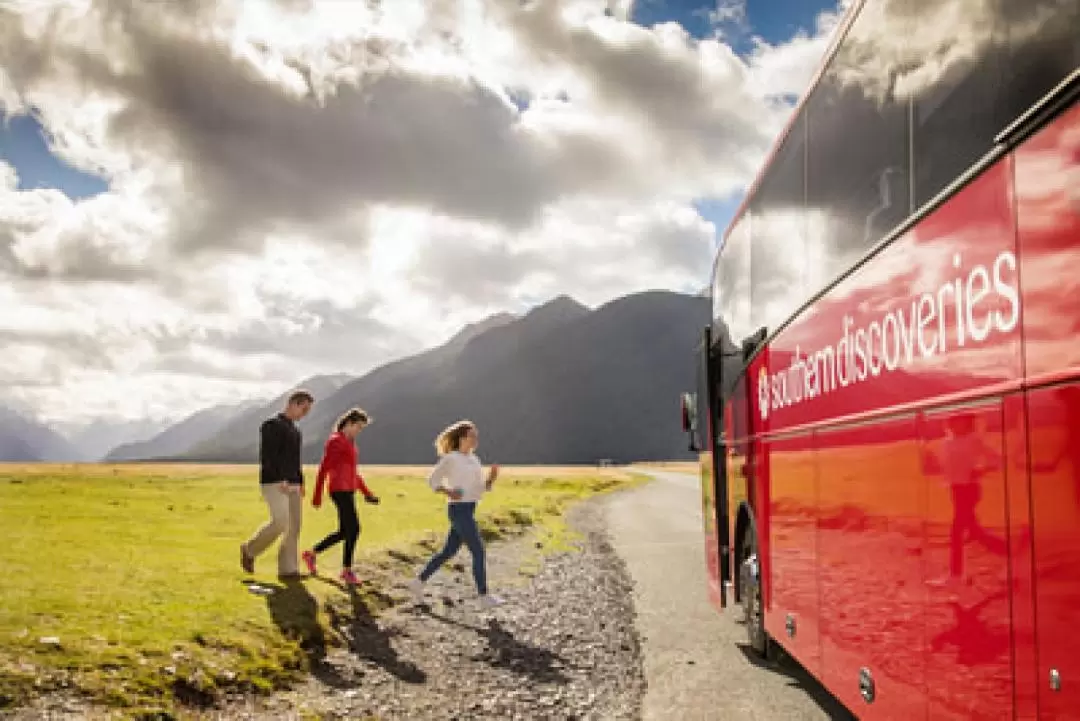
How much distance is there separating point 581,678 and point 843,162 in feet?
16.8

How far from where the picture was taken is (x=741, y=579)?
368 inches

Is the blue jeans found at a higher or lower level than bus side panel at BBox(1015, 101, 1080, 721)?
lower

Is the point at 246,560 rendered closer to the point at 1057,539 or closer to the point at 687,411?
the point at 687,411

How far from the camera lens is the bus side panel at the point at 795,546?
6395mm

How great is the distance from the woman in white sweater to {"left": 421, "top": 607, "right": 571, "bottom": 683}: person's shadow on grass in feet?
3.60

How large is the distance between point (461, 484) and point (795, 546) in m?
5.19

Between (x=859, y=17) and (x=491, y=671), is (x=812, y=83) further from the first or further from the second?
(x=491, y=671)

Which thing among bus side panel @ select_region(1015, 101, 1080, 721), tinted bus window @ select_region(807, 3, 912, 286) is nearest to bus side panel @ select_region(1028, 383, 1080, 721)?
bus side panel @ select_region(1015, 101, 1080, 721)

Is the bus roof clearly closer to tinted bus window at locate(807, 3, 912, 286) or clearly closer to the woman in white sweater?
tinted bus window at locate(807, 3, 912, 286)

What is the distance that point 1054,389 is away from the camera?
3203mm

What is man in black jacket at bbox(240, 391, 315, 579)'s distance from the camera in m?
10.9

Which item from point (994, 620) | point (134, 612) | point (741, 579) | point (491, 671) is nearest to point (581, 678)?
point (491, 671)

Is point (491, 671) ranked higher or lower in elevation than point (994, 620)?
lower

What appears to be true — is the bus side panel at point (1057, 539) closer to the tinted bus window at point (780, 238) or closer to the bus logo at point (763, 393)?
the tinted bus window at point (780, 238)
